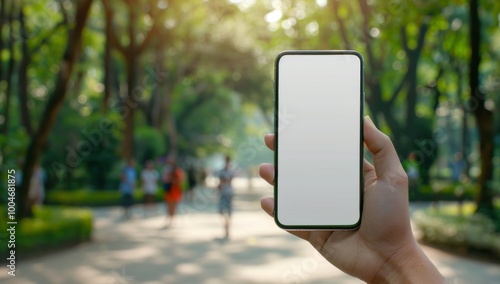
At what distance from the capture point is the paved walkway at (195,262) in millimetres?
10523

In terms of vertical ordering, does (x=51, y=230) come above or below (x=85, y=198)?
above

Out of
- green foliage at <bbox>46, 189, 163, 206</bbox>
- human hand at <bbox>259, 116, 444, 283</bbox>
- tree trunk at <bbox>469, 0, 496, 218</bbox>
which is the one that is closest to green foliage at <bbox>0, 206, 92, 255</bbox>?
tree trunk at <bbox>469, 0, 496, 218</bbox>

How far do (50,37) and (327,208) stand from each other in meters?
23.4

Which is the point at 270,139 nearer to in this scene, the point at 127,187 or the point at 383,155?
the point at 383,155

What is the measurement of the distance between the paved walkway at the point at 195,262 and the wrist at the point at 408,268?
7456mm

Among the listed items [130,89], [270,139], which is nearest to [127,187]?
[130,89]

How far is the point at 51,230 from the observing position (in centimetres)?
1440

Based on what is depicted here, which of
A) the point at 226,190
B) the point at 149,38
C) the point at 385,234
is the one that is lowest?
the point at 226,190

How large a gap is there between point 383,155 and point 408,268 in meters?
0.42

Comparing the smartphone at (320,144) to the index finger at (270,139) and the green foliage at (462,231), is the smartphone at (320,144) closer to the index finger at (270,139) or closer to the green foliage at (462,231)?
the index finger at (270,139)

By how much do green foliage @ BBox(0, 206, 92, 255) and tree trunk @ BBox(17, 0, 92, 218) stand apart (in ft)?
1.62

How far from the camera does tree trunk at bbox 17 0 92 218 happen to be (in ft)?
49.1

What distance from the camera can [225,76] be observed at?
4934 centimetres

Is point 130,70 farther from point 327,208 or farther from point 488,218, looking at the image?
point 327,208
